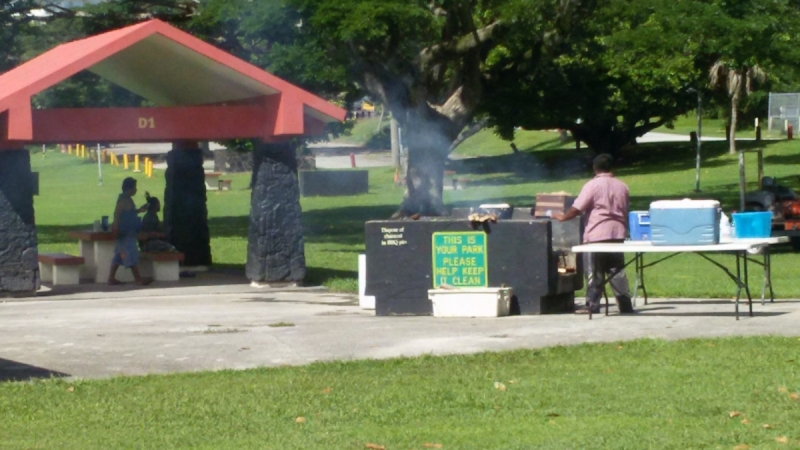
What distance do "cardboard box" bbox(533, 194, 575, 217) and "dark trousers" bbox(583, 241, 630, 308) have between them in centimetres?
226

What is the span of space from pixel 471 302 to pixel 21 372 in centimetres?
483

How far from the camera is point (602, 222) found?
1283cm

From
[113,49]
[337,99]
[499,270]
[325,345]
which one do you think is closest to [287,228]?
[113,49]

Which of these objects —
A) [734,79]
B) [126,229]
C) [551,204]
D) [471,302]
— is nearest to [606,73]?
[734,79]

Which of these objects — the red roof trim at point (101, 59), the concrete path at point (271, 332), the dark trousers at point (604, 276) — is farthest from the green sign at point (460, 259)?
the red roof trim at point (101, 59)

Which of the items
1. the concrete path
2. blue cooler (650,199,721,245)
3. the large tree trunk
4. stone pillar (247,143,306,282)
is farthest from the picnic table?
the large tree trunk

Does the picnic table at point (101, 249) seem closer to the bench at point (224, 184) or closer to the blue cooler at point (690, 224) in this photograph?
the blue cooler at point (690, 224)

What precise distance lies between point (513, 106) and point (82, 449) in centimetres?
3396

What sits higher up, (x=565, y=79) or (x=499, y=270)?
(x=565, y=79)

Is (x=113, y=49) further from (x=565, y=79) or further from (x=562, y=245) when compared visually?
(x=565, y=79)

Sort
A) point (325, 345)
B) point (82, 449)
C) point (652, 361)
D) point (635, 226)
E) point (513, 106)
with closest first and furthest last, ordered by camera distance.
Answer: point (82, 449)
point (652, 361)
point (325, 345)
point (635, 226)
point (513, 106)

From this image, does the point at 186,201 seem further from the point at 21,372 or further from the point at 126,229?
the point at 21,372

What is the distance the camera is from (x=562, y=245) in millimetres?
15195

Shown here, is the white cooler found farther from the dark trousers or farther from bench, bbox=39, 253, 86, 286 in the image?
bench, bbox=39, 253, 86, 286
